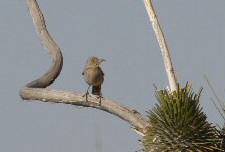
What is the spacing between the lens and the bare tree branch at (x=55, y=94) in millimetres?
10188

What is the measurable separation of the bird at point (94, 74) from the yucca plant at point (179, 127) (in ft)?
10.9

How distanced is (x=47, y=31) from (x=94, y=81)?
6.34 ft

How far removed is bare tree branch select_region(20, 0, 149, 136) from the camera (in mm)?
10188

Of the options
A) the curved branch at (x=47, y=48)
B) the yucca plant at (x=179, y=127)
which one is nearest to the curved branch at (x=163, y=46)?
the yucca plant at (x=179, y=127)

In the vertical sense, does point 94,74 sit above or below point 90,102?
above

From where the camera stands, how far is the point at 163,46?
9648mm

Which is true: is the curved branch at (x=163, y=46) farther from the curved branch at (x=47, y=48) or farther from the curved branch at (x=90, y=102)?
the curved branch at (x=47, y=48)

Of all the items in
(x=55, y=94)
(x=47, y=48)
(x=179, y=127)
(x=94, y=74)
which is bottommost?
(x=179, y=127)

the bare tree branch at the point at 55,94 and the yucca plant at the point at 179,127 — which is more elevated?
the bare tree branch at the point at 55,94

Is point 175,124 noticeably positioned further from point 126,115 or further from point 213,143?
point 126,115

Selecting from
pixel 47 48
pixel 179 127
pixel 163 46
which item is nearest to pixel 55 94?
pixel 47 48

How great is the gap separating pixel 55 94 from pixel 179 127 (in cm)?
325

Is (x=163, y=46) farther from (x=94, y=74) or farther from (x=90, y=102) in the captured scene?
(x=94, y=74)

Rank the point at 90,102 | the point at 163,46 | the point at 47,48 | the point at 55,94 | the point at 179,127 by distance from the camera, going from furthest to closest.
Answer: the point at 47,48 < the point at 55,94 < the point at 90,102 < the point at 163,46 < the point at 179,127
